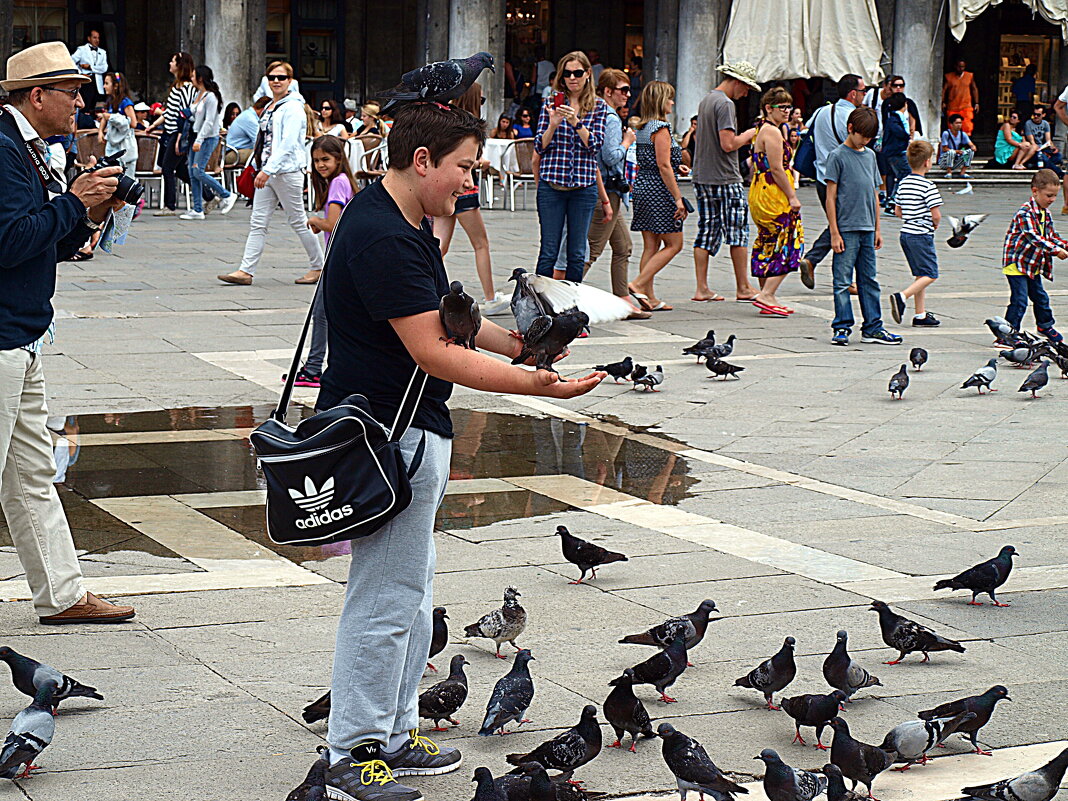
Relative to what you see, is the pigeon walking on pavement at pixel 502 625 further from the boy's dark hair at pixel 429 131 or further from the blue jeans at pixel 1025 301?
the blue jeans at pixel 1025 301

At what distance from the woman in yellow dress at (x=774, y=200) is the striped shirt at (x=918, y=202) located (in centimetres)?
82

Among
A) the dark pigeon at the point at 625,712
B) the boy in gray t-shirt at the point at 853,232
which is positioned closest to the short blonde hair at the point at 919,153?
the boy in gray t-shirt at the point at 853,232

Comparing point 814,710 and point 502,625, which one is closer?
point 814,710

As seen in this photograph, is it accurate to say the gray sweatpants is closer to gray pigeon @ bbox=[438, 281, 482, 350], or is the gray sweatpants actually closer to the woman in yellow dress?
gray pigeon @ bbox=[438, 281, 482, 350]

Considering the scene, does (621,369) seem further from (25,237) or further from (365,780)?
(365,780)

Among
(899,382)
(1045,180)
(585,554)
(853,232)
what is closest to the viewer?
(585,554)

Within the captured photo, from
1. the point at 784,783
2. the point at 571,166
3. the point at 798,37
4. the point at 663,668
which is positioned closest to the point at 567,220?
the point at 571,166

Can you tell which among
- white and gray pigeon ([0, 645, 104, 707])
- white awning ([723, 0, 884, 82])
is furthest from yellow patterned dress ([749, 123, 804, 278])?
white awning ([723, 0, 884, 82])

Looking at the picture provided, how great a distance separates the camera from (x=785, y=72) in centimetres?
2538

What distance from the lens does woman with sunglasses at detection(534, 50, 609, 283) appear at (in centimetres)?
1091

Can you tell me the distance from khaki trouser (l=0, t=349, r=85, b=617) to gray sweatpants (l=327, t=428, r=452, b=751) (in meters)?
1.68

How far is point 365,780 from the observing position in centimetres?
353

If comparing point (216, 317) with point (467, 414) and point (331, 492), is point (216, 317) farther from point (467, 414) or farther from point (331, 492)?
point (331, 492)

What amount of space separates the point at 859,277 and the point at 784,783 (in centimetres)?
799
